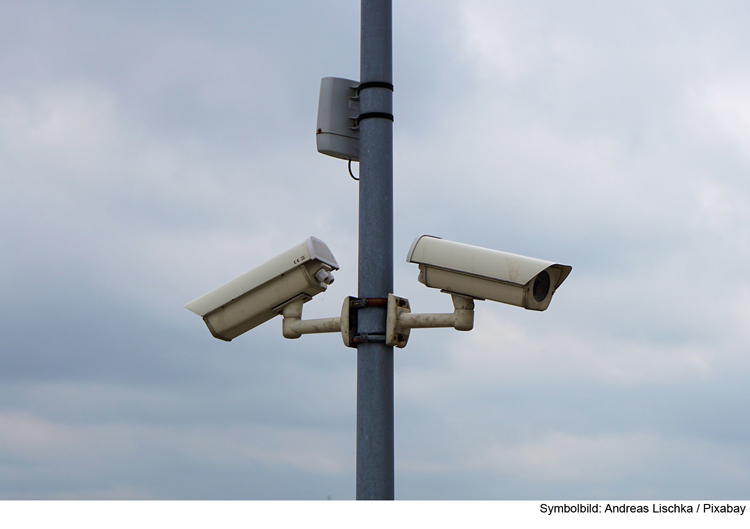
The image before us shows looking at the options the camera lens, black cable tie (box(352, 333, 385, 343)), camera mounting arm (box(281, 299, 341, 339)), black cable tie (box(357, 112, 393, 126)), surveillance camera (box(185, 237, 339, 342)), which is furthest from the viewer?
camera mounting arm (box(281, 299, 341, 339))

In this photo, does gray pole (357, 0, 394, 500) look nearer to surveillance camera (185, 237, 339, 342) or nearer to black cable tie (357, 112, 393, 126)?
black cable tie (357, 112, 393, 126)

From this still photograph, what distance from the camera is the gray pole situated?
19.7 ft

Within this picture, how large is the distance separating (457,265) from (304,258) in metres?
1.14

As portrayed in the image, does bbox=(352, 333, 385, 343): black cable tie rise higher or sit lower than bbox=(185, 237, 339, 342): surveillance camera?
lower

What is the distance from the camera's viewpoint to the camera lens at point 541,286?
594 centimetres

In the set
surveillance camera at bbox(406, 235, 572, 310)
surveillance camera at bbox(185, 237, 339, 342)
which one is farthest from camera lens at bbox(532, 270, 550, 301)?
surveillance camera at bbox(185, 237, 339, 342)

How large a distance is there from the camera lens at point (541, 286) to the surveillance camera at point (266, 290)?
1511mm

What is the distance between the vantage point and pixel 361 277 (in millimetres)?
6211

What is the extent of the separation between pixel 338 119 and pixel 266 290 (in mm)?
1387

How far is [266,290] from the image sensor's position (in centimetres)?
665

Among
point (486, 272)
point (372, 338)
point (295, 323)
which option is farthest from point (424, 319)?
point (295, 323)

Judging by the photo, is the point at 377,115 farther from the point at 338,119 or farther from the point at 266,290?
the point at 266,290

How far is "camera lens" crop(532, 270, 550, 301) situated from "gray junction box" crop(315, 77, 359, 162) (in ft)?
5.55
